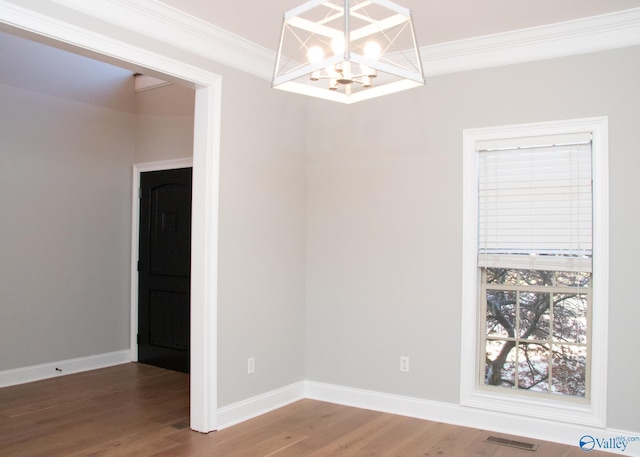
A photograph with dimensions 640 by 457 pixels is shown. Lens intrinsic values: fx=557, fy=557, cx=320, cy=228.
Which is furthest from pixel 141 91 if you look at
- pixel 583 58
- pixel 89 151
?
pixel 583 58

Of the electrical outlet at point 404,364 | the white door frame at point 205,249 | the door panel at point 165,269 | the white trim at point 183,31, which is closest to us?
the white trim at point 183,31

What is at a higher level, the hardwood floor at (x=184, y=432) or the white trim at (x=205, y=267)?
the white trim at (x=205, y=267)

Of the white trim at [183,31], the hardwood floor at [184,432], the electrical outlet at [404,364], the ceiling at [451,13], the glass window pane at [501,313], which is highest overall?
the ceiling at [451,13]

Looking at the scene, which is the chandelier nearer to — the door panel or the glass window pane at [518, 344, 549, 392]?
the glass window pane at [518, 344, 549, 392]

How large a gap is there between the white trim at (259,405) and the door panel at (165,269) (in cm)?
134

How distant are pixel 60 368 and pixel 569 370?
4.41m

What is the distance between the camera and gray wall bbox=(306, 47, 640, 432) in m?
3.54

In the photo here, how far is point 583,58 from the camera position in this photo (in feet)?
12.1

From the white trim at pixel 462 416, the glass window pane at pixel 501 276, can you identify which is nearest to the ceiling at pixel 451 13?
the glass window pane at pixel 501 276

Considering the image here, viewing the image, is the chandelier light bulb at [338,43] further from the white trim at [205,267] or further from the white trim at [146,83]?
the white trim at [146,83]

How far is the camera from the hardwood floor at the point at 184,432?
3482 mm

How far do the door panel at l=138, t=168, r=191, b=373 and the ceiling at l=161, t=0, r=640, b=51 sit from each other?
2.14m

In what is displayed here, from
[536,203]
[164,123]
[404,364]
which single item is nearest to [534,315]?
[536,203]

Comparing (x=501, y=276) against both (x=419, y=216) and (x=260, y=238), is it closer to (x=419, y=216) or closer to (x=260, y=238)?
(x=419, y=216)
